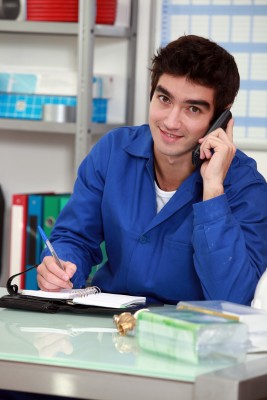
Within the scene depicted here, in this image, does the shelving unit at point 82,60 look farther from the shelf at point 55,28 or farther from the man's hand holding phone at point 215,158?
the man's hand holding phone at point 215,158

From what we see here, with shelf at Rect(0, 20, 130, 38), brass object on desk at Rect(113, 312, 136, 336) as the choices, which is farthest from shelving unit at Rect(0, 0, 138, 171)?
brass object on desk at Rect(113, 312, 136, 336)

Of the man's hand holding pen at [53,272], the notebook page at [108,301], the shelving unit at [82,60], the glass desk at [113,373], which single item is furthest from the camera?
the shelving unit at [82,60]

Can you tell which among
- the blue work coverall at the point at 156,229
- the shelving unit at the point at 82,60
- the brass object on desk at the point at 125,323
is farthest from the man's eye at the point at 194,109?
the shelving unit at the point at 82,60

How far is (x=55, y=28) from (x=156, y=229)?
1416mm

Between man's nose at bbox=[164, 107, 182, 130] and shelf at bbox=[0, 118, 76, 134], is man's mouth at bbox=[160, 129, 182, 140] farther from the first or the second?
shelf at bbox=[0, 118, 76, 134]

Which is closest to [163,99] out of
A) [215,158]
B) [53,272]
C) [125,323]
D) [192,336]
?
[215,158]

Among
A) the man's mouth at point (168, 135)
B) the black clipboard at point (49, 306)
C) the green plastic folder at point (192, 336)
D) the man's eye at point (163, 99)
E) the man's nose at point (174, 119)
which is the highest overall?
the man's eye at point (163, 99)

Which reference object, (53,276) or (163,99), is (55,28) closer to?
(163,99)

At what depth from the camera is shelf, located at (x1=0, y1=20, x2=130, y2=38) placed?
3193 mm

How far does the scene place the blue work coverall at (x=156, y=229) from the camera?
190 centimetres

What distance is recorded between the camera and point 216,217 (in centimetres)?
190

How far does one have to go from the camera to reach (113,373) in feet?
4.17

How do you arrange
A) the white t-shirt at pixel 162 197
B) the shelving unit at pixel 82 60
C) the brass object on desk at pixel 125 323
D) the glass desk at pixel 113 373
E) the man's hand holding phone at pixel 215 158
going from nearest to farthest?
the glass desk at pixel 113 373, the brass object on desk at pixel 125 323, the man's hand holding phone at pixel 215 158, the white t-shirt at pixel 162 197, the shelving unit at pixel 82 60

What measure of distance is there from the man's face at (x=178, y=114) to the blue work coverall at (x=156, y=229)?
0.26ft
